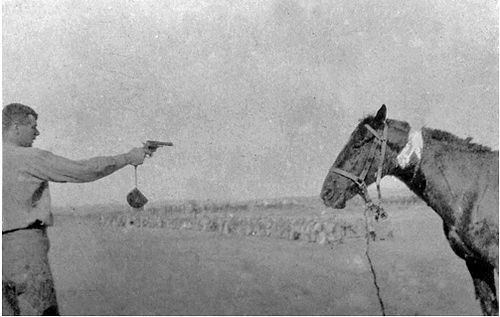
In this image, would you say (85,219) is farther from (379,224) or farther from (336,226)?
(379,224)

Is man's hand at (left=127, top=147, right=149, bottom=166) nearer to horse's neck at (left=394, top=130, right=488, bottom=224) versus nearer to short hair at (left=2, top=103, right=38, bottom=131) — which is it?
short hair at (left=2, top=103, right=38, bottom=131)

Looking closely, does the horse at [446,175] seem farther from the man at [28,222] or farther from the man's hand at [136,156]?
the man at [28,222]

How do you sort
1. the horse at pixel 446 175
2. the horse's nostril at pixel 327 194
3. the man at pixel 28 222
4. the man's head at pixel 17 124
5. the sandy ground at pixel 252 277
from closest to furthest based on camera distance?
the man at pixel 28 222 → the man's head at pixel 17 124 → the horse at pixel 446 175 → the horse's nostril at pixel 327 194 → the sandy ground at pixel 252 277

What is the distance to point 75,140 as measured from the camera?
779 cm

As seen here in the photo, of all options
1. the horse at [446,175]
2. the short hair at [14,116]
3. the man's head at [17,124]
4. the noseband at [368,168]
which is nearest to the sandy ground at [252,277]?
the horse at [446,175]

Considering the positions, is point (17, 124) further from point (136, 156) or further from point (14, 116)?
point (136, 156)

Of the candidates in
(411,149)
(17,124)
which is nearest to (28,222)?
(17,124)

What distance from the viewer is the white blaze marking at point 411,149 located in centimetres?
443

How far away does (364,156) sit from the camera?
4582 mm

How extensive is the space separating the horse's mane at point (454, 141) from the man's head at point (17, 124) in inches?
149

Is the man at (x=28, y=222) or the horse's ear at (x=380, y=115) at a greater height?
the horse's ear at (x=380, y=115)

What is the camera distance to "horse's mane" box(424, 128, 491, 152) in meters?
4.46

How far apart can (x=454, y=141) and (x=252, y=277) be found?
5.42 metres

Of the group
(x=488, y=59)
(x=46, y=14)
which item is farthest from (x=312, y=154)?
(x=46, y=14)
